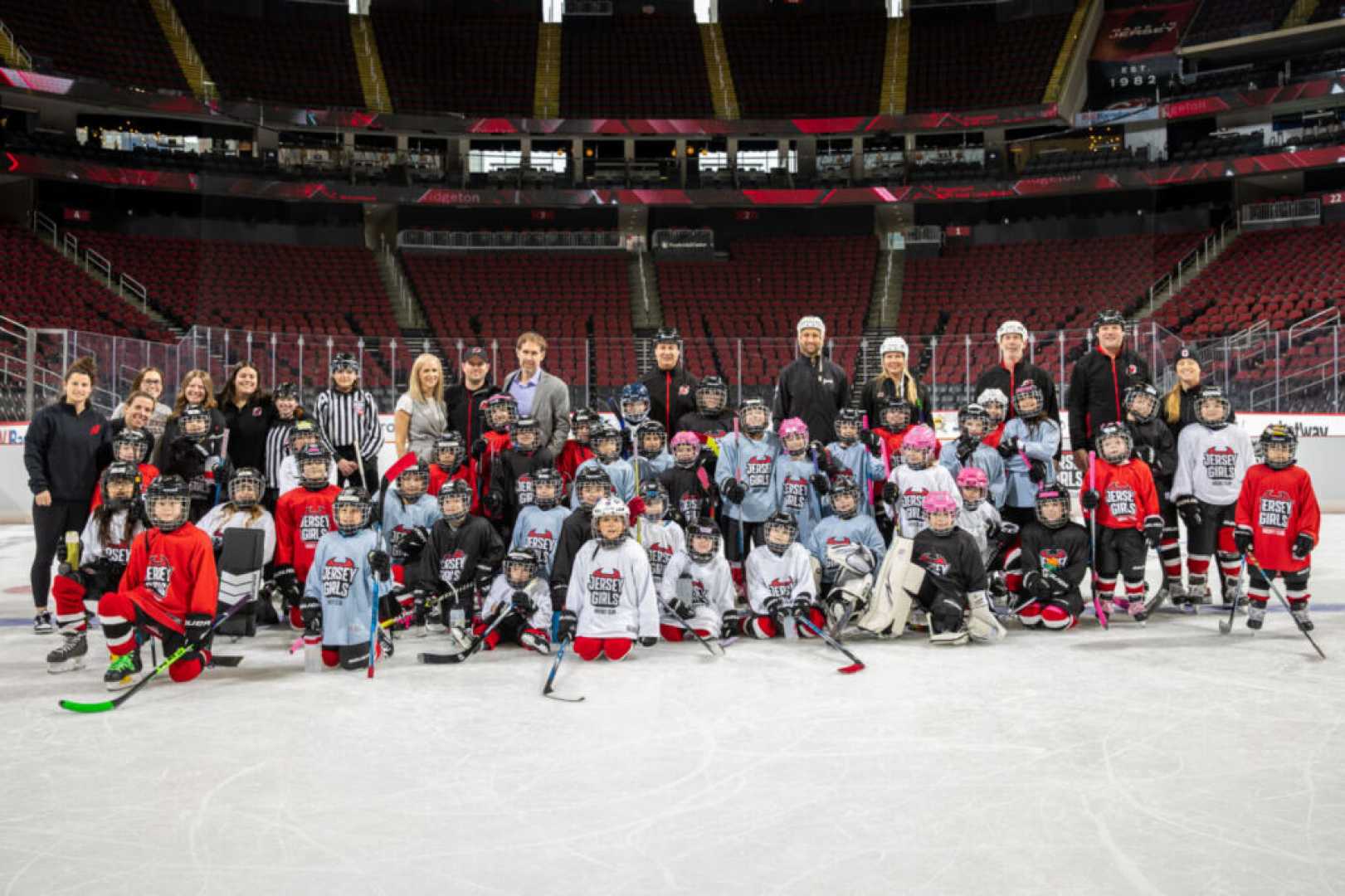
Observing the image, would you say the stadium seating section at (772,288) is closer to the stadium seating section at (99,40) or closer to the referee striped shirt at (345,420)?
the stadium seating section at (99,40)

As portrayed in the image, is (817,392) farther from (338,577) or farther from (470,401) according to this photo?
(338,577)

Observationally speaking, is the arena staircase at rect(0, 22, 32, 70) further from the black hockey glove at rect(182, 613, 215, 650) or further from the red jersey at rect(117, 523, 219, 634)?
the black hockey glove at rect(182, 613, 215, 650)

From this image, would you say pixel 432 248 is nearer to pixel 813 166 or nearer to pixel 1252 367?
pixel 813 166

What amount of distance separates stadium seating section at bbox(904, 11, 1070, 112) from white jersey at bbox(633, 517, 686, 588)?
23.4 meters

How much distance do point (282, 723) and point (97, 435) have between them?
9.67 feet

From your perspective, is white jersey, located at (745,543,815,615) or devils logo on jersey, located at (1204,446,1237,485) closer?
white jersey, located at (745,543,815,615)

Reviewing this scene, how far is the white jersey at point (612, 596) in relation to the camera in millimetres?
5703

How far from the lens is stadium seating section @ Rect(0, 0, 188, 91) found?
23625mm

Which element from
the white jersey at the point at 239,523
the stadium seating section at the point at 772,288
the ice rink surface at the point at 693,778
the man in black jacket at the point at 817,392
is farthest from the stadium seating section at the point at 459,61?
the ice rink surface at the point at 693,778

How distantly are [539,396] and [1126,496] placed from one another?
4.03m

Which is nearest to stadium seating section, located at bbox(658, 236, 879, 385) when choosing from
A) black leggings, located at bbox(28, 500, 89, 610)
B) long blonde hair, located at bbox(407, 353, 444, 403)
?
long blonde hair, located at bbox(407, 353, 444, 403)

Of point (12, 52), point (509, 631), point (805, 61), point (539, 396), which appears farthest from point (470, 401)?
point (805, 61)

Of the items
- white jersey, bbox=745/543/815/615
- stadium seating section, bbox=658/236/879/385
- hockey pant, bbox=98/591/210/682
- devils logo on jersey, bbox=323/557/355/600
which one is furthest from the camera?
stadium seating section, bbox=658/236/879/385

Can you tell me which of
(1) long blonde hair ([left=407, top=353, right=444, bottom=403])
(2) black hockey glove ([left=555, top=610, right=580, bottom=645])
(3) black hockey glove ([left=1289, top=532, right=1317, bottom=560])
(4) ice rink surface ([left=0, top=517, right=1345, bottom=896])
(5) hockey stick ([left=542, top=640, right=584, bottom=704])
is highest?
(1) long blonde hair ([left=407, top=353, right=444, bottom=403])
